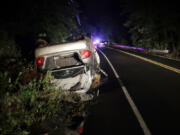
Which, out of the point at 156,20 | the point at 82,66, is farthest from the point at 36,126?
the point at 156,20

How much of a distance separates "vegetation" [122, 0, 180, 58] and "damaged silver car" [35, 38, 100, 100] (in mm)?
16319

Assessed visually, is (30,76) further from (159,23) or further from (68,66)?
(159,23)

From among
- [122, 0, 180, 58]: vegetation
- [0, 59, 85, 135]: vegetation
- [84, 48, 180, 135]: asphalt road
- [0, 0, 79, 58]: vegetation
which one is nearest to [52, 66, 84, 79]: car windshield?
[0, 59, 85, 135]: vegetation

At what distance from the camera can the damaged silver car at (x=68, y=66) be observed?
16.7 feet

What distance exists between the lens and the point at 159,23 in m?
25.7

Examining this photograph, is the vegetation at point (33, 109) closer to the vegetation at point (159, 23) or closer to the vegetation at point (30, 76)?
the vegetation at point (30, 76)

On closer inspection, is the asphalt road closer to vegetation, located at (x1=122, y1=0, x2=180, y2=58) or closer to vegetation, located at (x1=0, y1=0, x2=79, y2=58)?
vegetation, located at (x1=0, y1=0, x2=79, y2=58)

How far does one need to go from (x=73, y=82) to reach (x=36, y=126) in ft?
5.63

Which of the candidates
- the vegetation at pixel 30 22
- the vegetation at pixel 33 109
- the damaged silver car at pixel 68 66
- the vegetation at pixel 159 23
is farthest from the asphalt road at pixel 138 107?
the vegetation at pixel 159 23

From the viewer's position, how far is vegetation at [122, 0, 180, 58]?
22297 millimetres

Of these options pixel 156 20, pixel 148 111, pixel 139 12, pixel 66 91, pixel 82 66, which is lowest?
pixel 148 111

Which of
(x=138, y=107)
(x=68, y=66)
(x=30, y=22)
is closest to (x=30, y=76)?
(x=68, y=66)

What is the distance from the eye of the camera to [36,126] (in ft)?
12.2

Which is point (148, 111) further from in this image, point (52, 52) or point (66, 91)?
point (52, 52)
